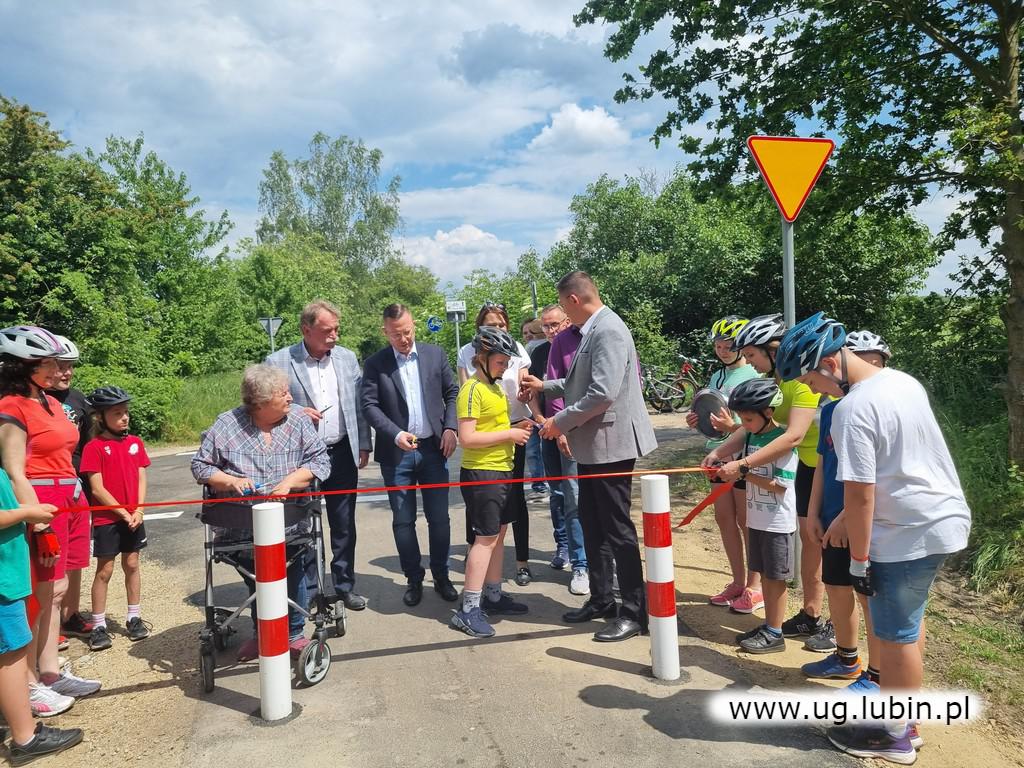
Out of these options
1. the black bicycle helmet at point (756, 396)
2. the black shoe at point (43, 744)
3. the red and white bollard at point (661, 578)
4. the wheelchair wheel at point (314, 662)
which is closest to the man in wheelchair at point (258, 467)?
the wheelchair wheel at point (314, 662)

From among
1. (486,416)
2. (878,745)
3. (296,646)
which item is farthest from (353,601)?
(878,745)

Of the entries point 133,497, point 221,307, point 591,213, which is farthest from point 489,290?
point 133,497

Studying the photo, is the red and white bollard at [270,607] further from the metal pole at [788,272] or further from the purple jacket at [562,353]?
the metal pole at [788,272]

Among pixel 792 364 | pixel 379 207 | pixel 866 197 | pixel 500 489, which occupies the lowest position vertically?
pixel 500 489

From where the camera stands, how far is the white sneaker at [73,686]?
4.00m

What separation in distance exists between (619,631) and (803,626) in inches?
45.9

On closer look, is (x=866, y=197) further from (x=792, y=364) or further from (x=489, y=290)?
(x=489, y=290)

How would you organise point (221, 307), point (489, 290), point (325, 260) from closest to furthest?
point (221, 307) → point (489, 290) → point (325, 260)

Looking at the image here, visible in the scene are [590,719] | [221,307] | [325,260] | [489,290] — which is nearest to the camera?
[590,719]

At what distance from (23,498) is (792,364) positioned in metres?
3.68

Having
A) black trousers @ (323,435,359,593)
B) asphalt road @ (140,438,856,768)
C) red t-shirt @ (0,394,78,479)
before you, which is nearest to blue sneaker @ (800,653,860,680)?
asphalt road @ (140,438,856,768)

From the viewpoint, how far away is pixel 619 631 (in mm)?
4418

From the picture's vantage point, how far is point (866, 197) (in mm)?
7539

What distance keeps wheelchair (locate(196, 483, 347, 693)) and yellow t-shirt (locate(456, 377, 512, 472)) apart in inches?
41.8
